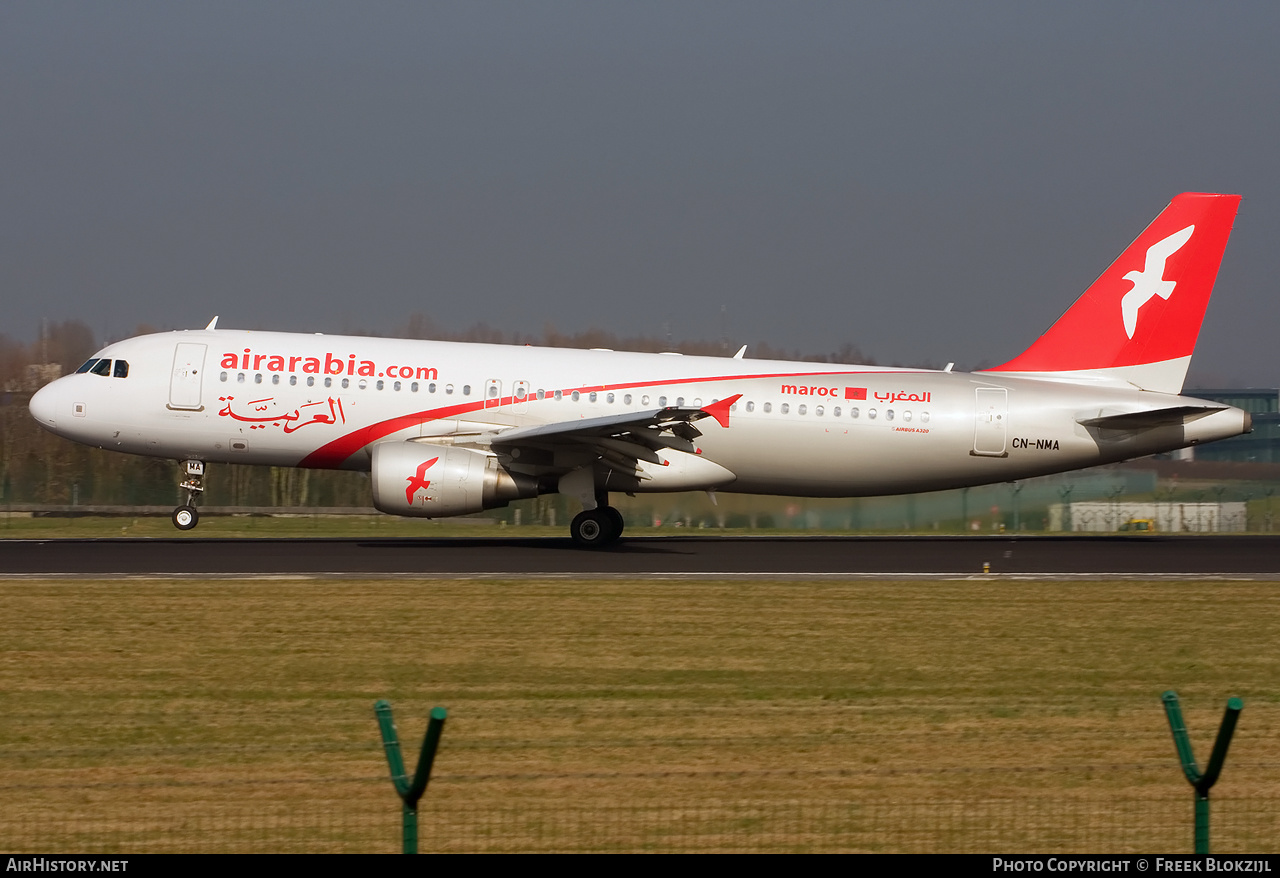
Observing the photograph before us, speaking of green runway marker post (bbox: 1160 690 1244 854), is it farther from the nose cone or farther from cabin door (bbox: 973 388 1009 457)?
the nose cone

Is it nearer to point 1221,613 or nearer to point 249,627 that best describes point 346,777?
point 249,627

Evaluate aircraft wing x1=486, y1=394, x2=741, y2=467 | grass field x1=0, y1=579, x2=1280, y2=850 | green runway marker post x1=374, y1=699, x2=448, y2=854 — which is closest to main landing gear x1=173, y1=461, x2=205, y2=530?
aircraft wing x1=486, y1=394, x2=741, y2=467

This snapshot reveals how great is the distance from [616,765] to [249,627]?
7.10 metres

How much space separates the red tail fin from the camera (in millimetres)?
27625

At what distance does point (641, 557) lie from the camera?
24.1 meters

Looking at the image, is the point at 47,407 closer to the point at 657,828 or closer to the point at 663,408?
the point at 663,408

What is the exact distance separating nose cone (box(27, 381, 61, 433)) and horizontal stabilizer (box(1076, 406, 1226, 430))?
20000 millimetres

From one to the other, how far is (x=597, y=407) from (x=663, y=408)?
1.90 metres

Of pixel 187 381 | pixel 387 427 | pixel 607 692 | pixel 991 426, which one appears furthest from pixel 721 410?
pixel 607 692

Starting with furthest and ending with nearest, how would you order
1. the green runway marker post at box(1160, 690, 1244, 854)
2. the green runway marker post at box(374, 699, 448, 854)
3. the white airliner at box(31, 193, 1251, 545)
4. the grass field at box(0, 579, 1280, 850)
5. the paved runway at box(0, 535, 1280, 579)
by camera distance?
the white airliner at box(31, 193, 1251, 545), the paved runway at box(0, 535, 1280, 579), the grass field at box(0, 579, 1280, 850), the green runway marker post at box(1160, 690, 1244, 854), the green runway marker post at box(374, 699, 448, 854)

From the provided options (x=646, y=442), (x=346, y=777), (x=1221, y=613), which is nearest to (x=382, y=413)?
(x=646, y=442)

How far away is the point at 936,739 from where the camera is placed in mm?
10844

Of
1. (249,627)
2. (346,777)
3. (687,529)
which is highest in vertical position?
(687,529)

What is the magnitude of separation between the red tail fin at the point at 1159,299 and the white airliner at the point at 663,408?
4 cm
